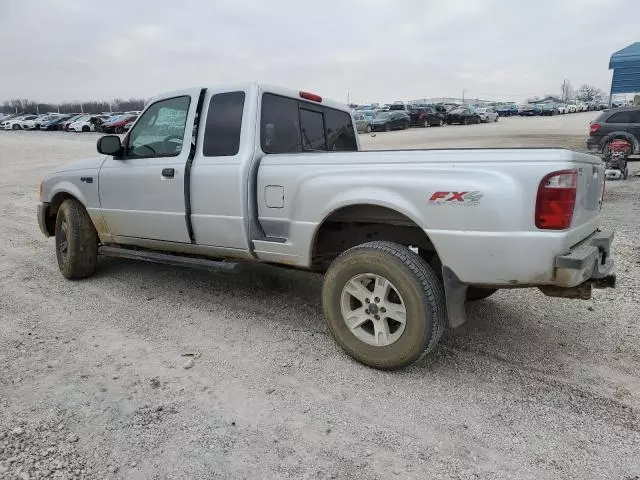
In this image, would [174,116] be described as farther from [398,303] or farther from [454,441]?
[454,441]

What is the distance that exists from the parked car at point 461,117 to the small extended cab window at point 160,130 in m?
39.7

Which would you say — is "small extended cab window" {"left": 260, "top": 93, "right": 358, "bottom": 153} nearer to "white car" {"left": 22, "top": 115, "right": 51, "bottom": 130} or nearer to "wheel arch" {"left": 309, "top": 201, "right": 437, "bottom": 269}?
"wheel arch" {"left": 309, "top": 201, "right": 437, "bottom": 269}

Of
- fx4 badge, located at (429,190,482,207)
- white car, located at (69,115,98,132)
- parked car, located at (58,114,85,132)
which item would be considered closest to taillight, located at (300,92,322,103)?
fx4 badge, located at (429,190,482,207)

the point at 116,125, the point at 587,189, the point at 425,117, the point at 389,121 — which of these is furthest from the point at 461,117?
the point at 587,189

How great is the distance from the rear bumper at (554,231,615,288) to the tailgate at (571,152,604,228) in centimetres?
15

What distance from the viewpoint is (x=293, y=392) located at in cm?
308

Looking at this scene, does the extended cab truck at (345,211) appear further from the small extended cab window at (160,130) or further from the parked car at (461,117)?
the parked car at (461,117)

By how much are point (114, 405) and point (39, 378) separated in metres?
0.70

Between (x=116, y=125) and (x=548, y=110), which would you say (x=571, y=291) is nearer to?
(x=116, y=125)

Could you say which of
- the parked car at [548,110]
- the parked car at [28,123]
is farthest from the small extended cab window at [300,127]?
the parked car at [548,110]

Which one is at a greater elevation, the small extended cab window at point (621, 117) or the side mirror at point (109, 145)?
the small extended cab window at point (621, 117)

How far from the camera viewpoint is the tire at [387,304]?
3.09 m

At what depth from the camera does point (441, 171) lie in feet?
9.84

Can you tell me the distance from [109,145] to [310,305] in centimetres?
239
